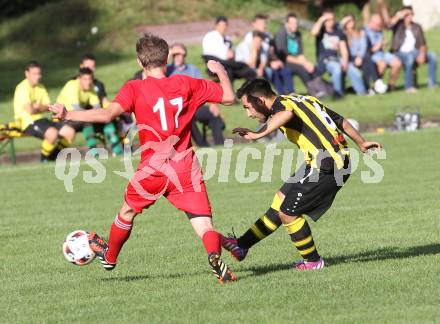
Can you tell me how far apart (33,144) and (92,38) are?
10.8 m

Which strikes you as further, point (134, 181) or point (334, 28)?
point (334, 28)

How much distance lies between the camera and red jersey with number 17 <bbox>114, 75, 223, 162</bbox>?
806 cm

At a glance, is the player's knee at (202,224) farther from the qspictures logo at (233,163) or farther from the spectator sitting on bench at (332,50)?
the spectator sitting on bench at (332,50)

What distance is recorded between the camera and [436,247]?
954 centimetres

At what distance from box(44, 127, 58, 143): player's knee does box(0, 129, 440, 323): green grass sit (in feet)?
9.86

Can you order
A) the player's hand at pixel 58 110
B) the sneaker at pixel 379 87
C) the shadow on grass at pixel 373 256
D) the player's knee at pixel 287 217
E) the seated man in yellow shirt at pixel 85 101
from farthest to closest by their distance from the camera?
1. the sneaker at pixel 379 87
2. the seated man in yellow shirt at pixel 85 101
3. the shadow on grass at pixel 373 256
4. the player's knee at pixel 287 217
5. the player's hand at pixel 58 110

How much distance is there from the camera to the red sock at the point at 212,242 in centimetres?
805

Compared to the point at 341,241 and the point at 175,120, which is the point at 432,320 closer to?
the point at 175,120

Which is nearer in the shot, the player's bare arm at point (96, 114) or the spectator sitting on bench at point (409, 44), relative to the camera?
the player's bare arm at point (96, 114)

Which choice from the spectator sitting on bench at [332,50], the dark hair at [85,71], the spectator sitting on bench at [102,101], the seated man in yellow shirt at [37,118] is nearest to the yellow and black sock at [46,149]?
the seated man in yellow shirt at [37,118]

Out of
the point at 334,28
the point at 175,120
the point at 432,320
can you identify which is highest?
the point at 175,120

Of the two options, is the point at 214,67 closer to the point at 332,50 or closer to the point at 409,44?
the point at 332,50

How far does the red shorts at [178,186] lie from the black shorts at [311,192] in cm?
71

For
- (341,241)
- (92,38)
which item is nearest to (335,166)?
(341,241)
